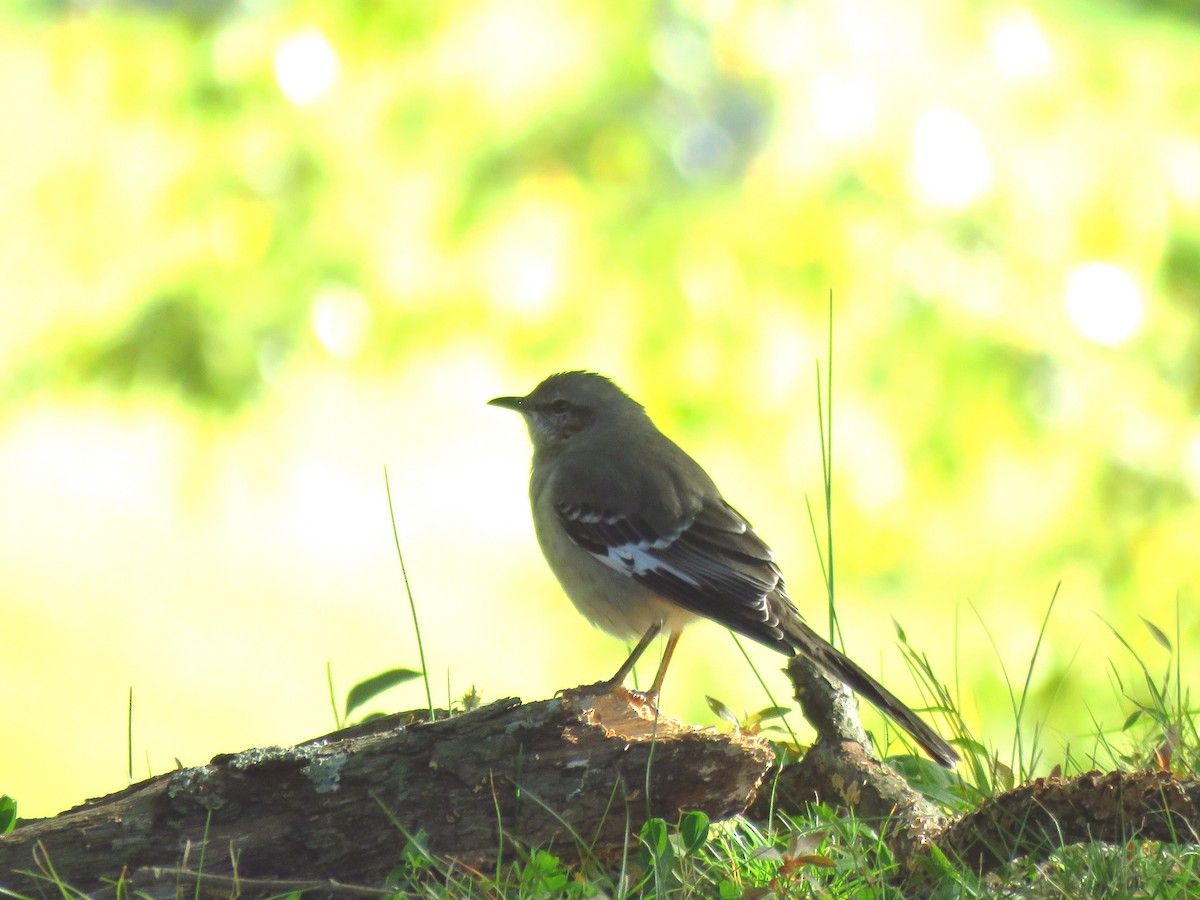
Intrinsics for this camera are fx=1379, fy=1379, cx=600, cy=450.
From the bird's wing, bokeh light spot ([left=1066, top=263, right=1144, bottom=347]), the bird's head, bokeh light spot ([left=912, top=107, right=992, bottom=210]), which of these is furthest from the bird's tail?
bokeh light spot ([left=1066, top=263, right=1144, bottom=347])

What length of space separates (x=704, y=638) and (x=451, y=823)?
17.5ft

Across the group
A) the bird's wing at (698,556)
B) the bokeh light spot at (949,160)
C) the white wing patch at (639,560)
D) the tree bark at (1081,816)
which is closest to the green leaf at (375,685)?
the bird's wing at (698,556)

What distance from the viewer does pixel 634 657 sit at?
15.2 feet

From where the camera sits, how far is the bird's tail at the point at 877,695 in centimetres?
398

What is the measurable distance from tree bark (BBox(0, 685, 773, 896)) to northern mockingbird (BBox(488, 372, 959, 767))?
1042 mm

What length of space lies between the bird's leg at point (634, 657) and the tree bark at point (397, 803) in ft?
2.56

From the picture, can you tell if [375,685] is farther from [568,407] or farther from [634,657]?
[568,407]

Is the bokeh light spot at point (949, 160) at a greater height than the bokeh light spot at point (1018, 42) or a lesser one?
lesser

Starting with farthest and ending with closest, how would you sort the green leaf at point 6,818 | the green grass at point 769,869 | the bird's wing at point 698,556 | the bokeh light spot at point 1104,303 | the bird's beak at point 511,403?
1. the bokeh light spot at point 1104,303
2. the bird's beak at point 511,403
3. the bird's wing at point 698,556
4. the green leaf at point 6,818
5. the green grass at point 769,869

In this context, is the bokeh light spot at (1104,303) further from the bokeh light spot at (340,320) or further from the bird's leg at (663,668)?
the bokeh light spot at (340,320)

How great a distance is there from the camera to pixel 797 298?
777 centimetres

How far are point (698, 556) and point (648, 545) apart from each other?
192mm

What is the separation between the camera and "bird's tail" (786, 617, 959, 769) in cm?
398

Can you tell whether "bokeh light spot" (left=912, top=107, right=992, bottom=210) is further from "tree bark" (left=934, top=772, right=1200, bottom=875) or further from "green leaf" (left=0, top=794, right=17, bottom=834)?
"green leaf" (left=0, top=794, right=17, bottom=834)
